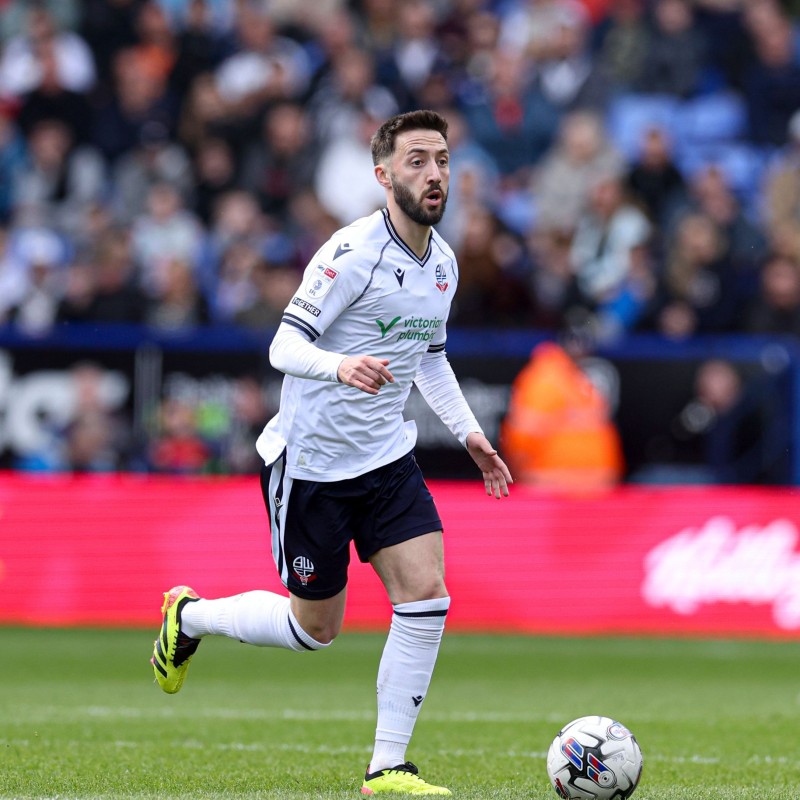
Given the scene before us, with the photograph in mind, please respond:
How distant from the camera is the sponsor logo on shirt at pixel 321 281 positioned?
6.34m

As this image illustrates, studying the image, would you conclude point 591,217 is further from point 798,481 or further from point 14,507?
point 14,507

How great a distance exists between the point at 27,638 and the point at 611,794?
8.03m

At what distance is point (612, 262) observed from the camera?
53.8ft

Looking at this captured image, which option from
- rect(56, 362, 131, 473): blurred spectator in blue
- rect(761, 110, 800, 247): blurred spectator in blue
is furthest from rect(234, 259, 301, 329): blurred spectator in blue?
rect(761, 110, 800, 247): blurred spectator in blue

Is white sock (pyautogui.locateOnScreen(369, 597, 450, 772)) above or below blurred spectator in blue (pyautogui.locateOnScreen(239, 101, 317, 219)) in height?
below

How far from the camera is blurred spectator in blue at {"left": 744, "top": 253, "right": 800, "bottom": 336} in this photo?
15414mm

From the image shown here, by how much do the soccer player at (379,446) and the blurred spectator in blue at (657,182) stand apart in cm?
1103

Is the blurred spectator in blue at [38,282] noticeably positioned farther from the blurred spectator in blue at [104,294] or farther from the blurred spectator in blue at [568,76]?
the blurred spectator in blue at [568,76]

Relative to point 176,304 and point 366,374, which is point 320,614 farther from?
point 176,304

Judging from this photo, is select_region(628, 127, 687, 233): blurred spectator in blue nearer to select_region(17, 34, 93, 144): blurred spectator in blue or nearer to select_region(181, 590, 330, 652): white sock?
select_region(17, 34, 93, 144): blurred spectator in blue

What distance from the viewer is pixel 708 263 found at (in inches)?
634

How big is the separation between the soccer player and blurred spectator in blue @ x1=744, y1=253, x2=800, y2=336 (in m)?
9.13

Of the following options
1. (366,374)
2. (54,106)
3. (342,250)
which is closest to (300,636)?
(366,374)

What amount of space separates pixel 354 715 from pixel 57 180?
33.9ft
